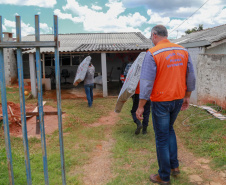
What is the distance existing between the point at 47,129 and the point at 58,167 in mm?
2502

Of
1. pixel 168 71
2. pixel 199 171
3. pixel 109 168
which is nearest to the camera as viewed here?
pixel 168 71

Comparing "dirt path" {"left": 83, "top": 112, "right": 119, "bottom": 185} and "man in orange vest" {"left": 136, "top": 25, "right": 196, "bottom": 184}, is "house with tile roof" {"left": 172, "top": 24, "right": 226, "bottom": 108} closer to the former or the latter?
"dirt path" {"left": 83, "top": 112, "right": 119, "bottom": 185}

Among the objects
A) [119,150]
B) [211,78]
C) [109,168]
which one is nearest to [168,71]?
[109,168]

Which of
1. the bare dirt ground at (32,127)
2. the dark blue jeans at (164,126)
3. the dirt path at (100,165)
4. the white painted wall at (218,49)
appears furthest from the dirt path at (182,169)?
the white painted wall at (218,49)

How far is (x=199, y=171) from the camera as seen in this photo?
142 inches

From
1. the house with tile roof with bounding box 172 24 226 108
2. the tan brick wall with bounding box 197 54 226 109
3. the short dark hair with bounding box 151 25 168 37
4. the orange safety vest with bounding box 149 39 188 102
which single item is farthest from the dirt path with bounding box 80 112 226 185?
the house with tile roof with bounding box 172 24 226 108

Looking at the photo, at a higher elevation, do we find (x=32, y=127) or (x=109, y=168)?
(x=32, y=127)

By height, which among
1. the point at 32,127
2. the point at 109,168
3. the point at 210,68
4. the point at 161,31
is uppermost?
the point at 161,31

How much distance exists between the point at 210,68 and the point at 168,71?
567cm

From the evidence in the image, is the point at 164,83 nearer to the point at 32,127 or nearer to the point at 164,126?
the point at 164,126

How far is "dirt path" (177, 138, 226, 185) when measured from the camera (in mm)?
3305

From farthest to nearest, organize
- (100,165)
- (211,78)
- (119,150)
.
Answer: (211,78) → (119,150) → (100,165)

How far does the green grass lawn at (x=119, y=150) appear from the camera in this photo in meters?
3.47

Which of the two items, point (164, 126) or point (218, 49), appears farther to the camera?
point (218, 49)
